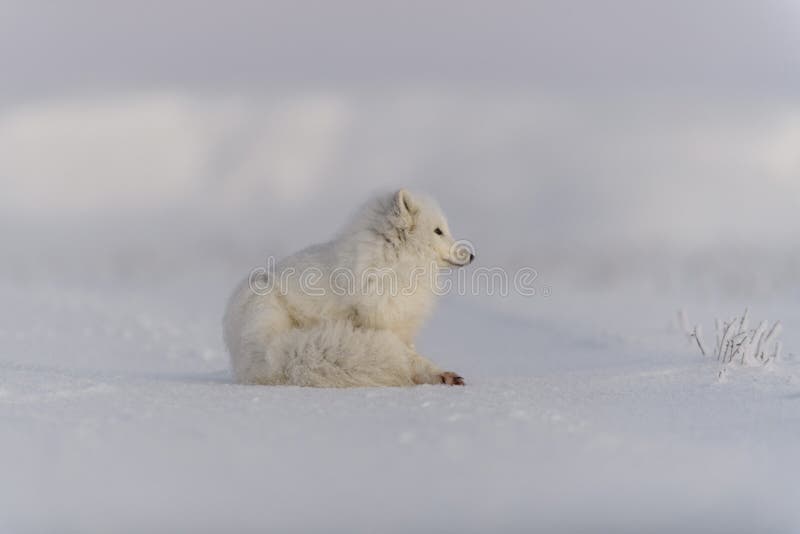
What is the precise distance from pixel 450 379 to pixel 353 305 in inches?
32.0

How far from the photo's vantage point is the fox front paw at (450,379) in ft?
18.9

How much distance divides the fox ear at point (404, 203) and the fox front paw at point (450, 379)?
1126 millimetres

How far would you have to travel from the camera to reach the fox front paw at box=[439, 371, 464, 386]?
577 centimetres

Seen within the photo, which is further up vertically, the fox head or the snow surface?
the fox head

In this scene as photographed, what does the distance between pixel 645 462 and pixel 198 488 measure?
177cm

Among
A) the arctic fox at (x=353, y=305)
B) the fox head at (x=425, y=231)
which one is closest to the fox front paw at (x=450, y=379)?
the arctic fox at (x=353, y=305)

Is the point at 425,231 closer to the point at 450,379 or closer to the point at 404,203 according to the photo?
the point at 404,203

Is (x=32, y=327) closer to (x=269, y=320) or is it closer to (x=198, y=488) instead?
(x=269, y=320)

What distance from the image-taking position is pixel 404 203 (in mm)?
6113

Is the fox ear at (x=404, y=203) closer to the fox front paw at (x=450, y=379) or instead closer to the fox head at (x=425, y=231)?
the fox head at (x=425, y=231)

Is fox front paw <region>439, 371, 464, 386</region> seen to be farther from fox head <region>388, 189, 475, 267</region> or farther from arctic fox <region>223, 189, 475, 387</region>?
fox head <region>388, 189, 475, 267</region>

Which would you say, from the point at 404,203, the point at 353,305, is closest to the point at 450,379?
the point at 353,305

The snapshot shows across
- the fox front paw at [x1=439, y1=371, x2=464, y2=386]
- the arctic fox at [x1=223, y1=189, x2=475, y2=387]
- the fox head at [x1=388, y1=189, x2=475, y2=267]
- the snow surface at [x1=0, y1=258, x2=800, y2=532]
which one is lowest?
the snow surface at [x1=0, y1=258, x2=800, y2=532]

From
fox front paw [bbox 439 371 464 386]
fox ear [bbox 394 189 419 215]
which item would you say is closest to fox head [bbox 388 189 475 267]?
fox ear [bbox 394 189 419 215]
